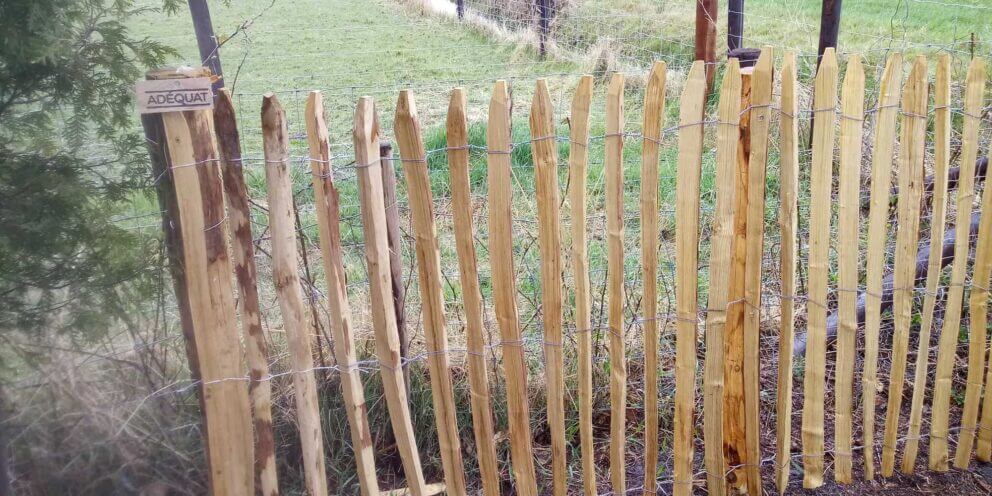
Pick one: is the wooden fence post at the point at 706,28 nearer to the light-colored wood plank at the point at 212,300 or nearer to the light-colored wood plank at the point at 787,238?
the light-colored wood plank at the point at 787,238

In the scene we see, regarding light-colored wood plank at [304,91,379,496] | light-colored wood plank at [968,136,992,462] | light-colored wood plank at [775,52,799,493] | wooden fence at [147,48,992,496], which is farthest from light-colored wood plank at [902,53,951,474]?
light-colored wood plank at [304,91,379,496]

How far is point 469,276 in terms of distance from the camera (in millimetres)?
2197

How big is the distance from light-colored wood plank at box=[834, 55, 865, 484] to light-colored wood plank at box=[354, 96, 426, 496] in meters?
1.49

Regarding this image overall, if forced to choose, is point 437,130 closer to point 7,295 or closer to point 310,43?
point 310,43

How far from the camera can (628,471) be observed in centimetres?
285

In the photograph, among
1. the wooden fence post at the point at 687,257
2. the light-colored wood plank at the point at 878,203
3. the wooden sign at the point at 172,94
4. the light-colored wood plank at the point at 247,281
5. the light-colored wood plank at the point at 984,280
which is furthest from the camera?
the light-colored wood plank at the point at 984,280

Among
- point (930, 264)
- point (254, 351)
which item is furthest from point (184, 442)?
point (930, 264)

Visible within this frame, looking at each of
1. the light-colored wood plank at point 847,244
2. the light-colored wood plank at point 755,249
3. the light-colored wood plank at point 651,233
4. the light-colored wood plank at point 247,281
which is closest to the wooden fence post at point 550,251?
the light-colored wood plank at point 651,233

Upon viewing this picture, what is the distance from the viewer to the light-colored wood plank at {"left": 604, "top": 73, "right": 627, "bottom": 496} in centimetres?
212

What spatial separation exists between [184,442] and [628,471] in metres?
1.64

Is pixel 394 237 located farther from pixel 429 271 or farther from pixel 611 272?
pixel 611 272

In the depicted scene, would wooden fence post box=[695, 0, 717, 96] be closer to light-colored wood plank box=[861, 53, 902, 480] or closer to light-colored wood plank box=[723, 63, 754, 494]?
light-colored wood plank box=[861, 53, 902, 480]

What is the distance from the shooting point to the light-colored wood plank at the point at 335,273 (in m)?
1.98

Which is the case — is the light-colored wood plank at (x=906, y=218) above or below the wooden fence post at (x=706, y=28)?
below
